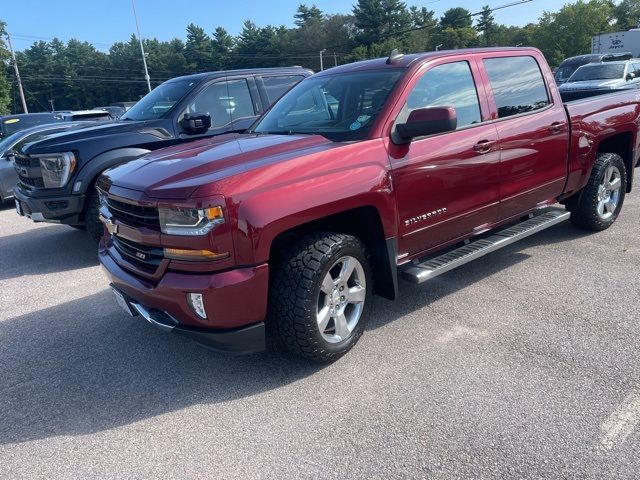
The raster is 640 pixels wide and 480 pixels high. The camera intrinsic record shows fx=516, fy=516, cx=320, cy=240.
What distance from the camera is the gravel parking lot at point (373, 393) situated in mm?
2473

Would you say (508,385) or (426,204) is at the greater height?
(426,204)

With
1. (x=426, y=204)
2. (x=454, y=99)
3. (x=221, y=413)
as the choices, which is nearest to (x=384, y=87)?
(x=454, y=99)

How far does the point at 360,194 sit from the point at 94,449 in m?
2.02

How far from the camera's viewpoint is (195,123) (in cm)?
592

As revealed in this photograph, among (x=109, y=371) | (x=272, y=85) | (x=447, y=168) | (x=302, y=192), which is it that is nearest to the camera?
(x=302, y=192)

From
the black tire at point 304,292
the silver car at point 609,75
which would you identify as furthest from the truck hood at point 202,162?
the silver car at point 609,75

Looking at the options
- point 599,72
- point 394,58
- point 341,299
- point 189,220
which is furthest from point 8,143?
point 599,72

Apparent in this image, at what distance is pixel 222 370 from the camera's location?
11.0ft

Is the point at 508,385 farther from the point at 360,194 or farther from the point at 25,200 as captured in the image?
the point at 25,200

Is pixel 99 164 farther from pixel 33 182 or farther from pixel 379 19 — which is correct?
pixel 379 19

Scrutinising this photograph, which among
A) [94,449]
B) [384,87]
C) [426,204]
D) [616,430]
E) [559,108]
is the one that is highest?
[384,87]

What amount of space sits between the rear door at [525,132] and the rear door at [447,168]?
0.16 m

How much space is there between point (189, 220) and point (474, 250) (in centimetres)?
226

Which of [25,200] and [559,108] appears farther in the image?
[25,200]
